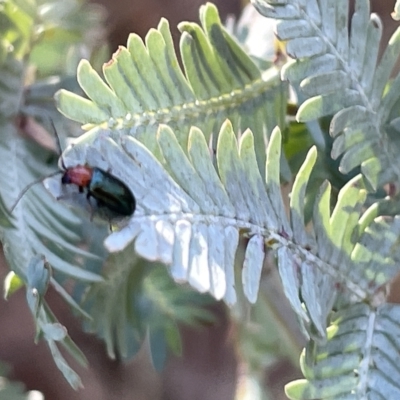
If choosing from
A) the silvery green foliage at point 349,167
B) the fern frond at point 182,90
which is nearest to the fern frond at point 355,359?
the silvery green foliage at point 349,167

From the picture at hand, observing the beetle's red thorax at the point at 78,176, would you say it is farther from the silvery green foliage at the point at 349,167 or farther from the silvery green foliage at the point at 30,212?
the silvery green foliage at the point at 349,167

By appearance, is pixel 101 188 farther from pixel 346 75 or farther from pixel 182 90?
pixel 346 75

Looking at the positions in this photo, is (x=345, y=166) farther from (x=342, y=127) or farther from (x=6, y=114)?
(x=6, y=114)

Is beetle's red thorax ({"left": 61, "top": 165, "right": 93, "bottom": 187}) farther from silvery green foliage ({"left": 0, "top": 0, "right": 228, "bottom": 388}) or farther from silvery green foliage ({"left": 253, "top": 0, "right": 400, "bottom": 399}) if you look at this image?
silvery green foliage ({"left": 253, "top": 0, "right": 400, "bottom": 399})

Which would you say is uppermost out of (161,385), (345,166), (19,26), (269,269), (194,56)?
(19,26)

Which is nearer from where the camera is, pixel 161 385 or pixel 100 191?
pixel 100 191

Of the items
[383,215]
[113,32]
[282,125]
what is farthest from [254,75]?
[113,32]

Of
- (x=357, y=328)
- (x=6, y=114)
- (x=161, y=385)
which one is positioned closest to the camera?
(x=357, y=328)

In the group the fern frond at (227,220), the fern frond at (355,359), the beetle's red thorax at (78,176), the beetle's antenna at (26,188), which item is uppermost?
the beetle's antenna at (26,188)

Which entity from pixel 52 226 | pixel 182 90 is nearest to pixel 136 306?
pixel 52 226
